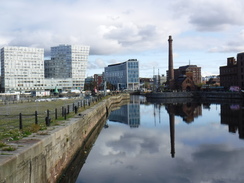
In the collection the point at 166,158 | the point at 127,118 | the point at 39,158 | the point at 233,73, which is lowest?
the point at 127,118

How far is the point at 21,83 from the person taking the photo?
18850cm

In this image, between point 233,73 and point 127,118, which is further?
point 233,73

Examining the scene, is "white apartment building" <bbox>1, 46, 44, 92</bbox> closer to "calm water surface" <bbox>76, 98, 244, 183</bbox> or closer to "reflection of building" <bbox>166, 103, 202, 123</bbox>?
"reflection of building" <bbox>166, 103, 202, 123</bbox>

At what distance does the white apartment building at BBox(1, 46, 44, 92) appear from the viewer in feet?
612

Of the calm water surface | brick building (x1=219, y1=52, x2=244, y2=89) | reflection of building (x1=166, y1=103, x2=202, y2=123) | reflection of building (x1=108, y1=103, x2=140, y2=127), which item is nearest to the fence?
the calm water surface

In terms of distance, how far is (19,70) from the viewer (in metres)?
192

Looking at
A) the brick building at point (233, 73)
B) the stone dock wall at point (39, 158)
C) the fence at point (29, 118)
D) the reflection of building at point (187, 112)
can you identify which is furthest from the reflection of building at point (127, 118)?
the brick building at point (233, 73)

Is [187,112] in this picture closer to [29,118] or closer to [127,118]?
[127,118]

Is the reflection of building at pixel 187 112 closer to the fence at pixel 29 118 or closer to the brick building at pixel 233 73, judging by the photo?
the fence at pixel 29 118

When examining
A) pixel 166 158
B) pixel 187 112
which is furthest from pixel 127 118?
pixel 166 158

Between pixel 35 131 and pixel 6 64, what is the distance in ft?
627

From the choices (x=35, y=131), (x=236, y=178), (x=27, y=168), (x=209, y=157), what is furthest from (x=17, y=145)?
(x=209, y=157)

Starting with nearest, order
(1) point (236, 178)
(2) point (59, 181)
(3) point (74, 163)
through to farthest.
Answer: (2) point (59, 181)
(1) point (236, 178)
(3) point (74, 163)

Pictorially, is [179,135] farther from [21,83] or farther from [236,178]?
[21,83]
